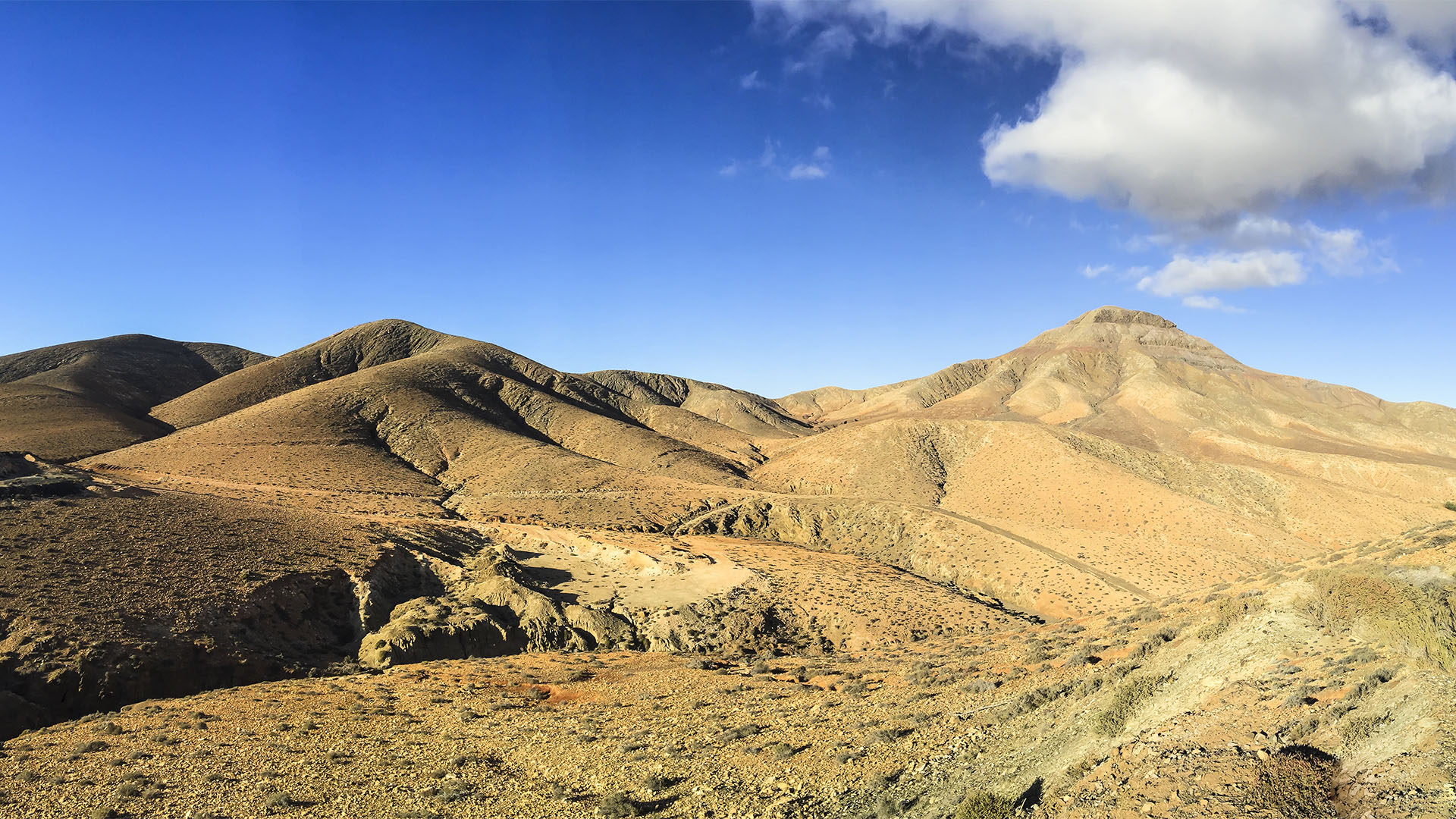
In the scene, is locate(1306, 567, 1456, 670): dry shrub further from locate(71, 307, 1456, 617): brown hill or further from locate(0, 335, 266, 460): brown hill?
locate(0, 335, 266, 460): brown hill

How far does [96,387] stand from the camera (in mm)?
83812

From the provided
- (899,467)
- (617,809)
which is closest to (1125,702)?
(617,809)

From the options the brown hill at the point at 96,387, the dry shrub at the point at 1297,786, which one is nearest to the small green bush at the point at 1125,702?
the dry shrub at the point at 1297,786

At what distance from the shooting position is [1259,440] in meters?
79.6

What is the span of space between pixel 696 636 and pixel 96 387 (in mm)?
99594

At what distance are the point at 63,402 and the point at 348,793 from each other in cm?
8366

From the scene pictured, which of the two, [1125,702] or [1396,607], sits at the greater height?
[1396,607]

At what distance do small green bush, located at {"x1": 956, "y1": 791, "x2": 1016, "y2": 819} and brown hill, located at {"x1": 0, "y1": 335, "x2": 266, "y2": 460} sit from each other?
226ft

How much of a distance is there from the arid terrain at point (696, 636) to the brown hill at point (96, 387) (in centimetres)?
114

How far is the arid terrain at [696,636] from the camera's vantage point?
987cm

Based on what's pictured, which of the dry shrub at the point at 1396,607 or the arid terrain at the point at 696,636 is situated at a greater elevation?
the dry shrub at the point at 1396,607

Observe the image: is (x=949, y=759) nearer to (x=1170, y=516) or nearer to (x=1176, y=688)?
(x=1176, y=688)

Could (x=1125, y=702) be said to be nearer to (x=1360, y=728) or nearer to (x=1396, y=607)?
(x=1360, y=728)

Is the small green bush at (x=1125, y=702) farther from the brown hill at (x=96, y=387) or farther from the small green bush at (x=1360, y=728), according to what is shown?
the brown hill at (x=96, y=387)
